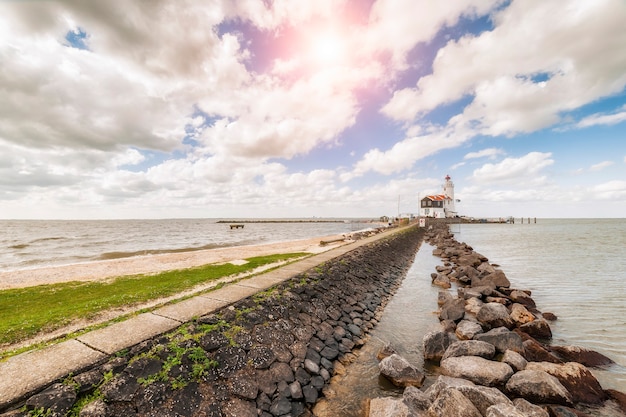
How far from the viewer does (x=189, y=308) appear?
640 centimetres

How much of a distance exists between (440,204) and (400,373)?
285 feet

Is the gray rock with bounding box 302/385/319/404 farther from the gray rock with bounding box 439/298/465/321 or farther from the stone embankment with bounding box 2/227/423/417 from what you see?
the gray rock with bounding box 439/298/465/321

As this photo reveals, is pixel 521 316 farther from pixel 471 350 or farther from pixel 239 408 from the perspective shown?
pixel 239 408

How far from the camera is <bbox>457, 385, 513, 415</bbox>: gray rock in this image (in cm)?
446

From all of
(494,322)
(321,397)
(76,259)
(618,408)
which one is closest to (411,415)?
(321,397)

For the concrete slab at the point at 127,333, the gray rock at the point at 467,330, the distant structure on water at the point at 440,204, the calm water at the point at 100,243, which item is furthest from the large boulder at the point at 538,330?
the distant structure on water at the point at 440,204

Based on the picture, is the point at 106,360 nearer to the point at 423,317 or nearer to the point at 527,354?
the point at 527,354

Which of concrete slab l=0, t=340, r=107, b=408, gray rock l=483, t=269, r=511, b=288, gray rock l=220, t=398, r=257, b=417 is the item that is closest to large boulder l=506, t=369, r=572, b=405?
gray rock l=220, t=398, r=257, b=417

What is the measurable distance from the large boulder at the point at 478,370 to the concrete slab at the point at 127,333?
6122 mm

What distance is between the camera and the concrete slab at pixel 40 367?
133 inches

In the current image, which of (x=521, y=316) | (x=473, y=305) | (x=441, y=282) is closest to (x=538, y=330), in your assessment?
(x=521, y=316)

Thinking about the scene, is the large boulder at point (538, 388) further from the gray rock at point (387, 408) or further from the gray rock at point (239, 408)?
the gray rock at point (239, 408)

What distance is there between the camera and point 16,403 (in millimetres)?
3221

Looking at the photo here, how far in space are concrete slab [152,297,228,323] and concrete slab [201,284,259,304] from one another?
0.77ft
